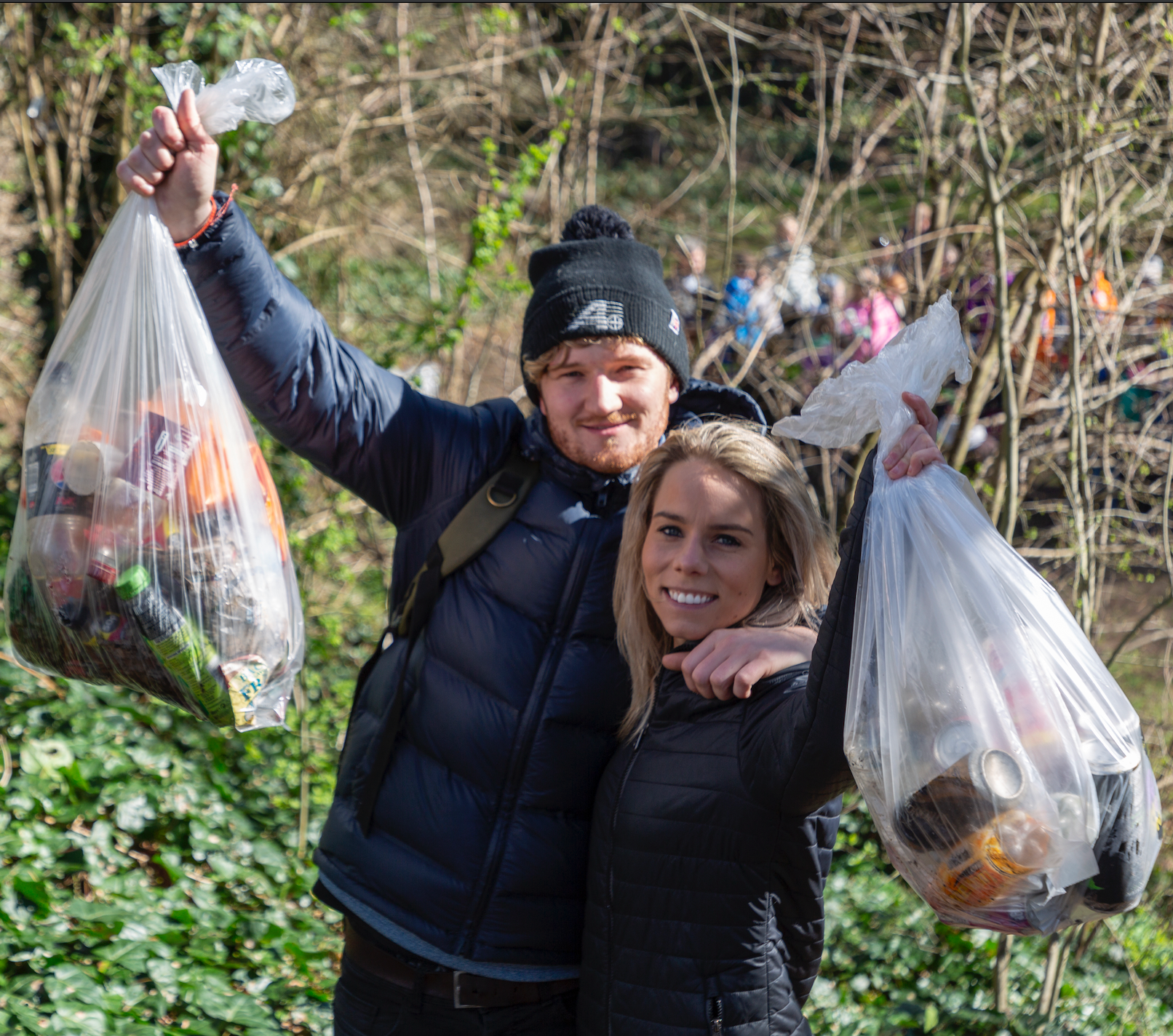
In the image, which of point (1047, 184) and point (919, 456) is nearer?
point (919, 456)

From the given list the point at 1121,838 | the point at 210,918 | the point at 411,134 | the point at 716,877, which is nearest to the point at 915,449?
the point at 1121,838

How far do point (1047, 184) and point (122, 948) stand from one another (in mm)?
3695

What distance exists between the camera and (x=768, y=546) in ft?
5.17

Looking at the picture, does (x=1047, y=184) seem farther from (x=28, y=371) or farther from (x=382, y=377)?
(x=28, y=371)

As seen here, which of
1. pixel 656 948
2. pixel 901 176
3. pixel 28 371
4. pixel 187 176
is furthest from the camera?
pixel 28 371

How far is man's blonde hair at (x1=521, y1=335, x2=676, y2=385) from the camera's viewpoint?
1780 millimetres

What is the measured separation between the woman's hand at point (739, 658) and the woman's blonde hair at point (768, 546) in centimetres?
8

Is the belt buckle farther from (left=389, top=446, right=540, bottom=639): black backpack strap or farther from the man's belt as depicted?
(left=389, top=446, right=540, bottom=639): black backpack strap

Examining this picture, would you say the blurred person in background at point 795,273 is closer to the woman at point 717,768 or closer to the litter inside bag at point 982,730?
the woman at point 717,768

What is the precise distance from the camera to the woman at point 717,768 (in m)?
1.31

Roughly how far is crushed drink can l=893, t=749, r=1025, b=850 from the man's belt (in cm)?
80

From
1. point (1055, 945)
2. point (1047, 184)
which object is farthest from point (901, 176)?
→ point (1055, 945)

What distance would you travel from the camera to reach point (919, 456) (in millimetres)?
1191

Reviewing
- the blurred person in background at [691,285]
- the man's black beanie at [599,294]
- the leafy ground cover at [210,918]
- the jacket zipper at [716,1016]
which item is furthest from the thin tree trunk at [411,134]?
the jacket zipper at [716,1016]
